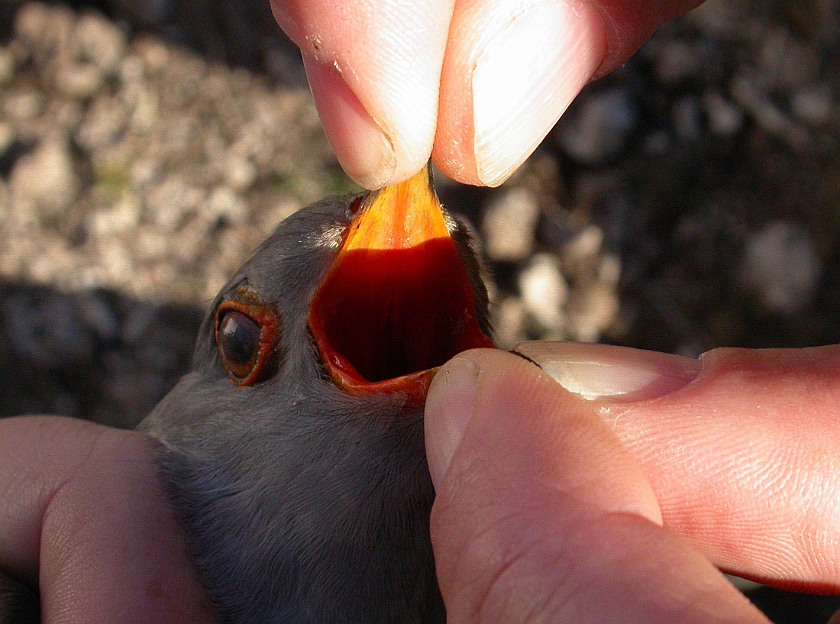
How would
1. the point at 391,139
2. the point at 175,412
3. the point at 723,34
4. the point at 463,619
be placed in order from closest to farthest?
the point at 463,619
the point at 391,139
the point at 175,412
the point at 723,34

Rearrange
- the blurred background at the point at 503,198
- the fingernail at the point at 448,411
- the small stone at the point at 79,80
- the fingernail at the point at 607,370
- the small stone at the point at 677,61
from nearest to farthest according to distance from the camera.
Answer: the fingernail at the point at 448,411 → the fingernail at the point at 607,370 → the blurred background at the point at 503,198 → the small stone at the point at 677,61 → the small stone at the point at 79,80

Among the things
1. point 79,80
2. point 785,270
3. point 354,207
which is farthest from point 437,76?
point 79,80

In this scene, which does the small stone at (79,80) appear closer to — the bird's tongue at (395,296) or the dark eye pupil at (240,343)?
the dark eye pupil at (240,343)

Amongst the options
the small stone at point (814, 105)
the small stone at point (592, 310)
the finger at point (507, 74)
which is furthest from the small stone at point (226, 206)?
the small stone at point (814, 105)

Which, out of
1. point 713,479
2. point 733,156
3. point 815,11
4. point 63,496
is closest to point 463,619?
point 713,479

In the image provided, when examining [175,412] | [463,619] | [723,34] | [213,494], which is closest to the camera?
[463,619]

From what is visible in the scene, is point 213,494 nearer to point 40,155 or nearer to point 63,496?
point 63,496
